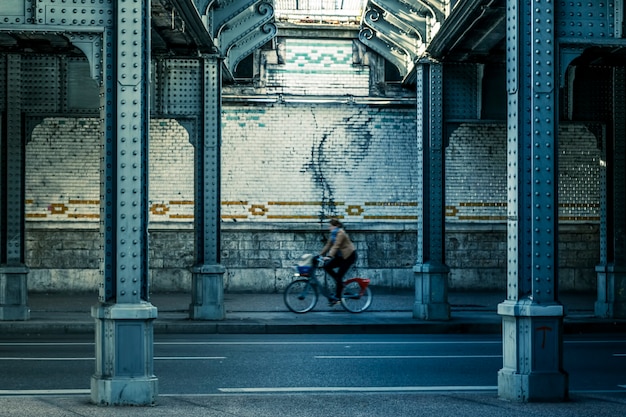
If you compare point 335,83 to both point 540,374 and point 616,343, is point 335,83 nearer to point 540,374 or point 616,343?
point 616,343

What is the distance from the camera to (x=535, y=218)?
9.30 metres

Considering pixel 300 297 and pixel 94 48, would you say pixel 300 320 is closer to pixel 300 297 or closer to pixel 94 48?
pixel 300 297

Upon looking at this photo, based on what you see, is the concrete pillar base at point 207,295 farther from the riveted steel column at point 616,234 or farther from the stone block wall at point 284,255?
the riveted steel column at point 616,234

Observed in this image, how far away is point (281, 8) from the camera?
77.9ft

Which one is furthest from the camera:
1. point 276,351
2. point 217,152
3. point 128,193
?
point 217,152

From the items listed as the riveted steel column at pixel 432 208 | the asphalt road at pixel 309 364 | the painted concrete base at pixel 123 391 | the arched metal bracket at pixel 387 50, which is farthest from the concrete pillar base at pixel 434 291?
the painted concrete base at pixel 123 391

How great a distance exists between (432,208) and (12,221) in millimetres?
7237

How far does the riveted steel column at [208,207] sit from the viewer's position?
17500 millimetres

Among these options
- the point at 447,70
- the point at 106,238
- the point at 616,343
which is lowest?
the point at 616,343

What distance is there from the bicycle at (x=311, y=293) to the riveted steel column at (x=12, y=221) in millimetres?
4836

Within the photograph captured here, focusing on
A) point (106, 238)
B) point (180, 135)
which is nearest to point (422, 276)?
point (180, 135)

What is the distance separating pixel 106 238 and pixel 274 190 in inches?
560

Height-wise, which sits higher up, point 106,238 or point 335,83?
point 335,83

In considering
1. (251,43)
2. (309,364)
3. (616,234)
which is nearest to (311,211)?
(251,43)
